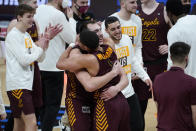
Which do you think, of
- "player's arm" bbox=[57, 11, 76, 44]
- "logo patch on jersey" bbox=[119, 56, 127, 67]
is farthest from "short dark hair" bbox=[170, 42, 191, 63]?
"player's arm" bbox=[57, 11, 76, 44]

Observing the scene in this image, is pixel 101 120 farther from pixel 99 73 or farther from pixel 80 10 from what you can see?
pixel 80 10

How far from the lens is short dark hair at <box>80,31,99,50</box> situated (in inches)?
160

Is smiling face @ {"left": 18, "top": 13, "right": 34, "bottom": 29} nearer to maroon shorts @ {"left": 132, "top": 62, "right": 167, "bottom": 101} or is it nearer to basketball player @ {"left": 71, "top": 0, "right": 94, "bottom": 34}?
basketball player @ {"left": 71, "top": 0, "right": 94, "bottom": 34}

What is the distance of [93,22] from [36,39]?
154 cm

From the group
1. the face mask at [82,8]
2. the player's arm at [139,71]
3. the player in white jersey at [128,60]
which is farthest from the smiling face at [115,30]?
the face mask at [82,8]

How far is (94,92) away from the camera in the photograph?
4.27 meters

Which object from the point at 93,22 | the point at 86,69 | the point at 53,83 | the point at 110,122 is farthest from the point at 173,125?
the point at 53,83

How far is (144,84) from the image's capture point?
6.05 m

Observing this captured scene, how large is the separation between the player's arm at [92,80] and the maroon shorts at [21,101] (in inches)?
43.1

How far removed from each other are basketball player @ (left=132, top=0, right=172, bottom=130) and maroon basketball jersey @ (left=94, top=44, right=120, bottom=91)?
5.78ft

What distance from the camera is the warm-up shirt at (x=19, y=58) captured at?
197 inches

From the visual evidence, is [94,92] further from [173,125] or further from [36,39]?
[36,39]

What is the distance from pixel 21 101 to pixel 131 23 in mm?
1893

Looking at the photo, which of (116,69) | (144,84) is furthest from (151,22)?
(116,69)
